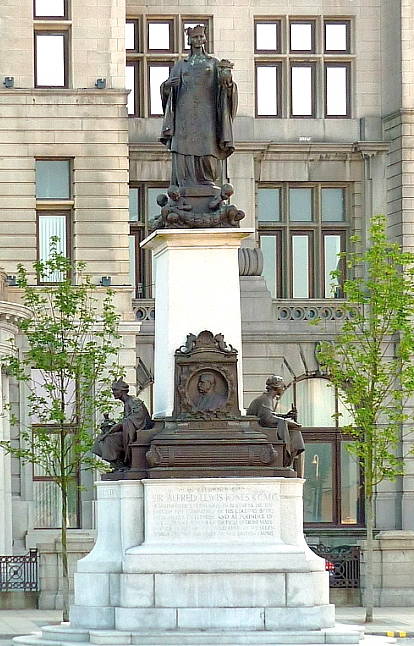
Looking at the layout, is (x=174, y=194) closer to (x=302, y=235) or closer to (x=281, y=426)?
Result: (x=281, y=426)

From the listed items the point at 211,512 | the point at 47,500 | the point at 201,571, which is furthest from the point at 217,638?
the point at 47,500

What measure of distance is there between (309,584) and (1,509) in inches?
958

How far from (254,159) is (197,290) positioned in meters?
30.8

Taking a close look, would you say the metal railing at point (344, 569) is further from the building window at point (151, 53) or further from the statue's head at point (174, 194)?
the statue's head at point (174, 194)

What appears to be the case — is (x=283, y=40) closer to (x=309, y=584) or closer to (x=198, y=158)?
(x=198, y=158)

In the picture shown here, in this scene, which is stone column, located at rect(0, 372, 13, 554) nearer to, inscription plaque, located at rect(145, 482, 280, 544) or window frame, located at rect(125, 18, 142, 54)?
window frame, located at rect(125, 18, 142, 54)

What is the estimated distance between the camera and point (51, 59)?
62.9 metres

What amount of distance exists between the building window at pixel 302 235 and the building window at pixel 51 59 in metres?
7.26

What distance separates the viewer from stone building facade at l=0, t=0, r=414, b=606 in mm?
62375

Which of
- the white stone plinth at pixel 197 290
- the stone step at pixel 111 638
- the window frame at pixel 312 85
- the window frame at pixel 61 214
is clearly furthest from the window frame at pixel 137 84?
the stone step at pixel 111 638

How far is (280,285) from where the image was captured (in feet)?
219

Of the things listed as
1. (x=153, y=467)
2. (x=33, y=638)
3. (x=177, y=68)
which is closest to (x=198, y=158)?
(x=177, y=68)

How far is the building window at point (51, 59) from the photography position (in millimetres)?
62844

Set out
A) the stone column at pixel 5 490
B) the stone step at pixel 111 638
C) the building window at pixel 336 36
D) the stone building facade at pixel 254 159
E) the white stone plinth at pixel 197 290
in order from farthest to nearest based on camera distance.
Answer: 1. the building window at pixel 336 36
2. the stone building facade at pixel 254 159
3. the stone column at pixel 5 490
4. the white stone plinth at pixel 197 290
5. the stone step at pixel 111 638
